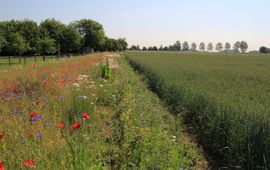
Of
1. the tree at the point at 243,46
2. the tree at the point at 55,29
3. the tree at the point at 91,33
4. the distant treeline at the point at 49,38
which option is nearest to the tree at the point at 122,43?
the distant treeline at the point at 49,38

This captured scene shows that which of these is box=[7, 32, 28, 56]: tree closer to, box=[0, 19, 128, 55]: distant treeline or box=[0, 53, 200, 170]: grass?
box=[0, 19, 128, 55]: distant treeline

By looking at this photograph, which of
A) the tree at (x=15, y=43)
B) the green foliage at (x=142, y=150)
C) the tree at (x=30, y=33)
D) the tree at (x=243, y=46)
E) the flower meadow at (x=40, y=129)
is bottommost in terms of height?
the green foliage at (x=142, y=150)

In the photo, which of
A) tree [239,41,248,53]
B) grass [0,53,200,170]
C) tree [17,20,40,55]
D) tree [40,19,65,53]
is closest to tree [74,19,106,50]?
tree [40,19,65,53]

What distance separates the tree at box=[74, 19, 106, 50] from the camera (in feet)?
263

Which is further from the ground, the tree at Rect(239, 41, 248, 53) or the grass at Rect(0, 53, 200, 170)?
the tree at Rect(239, 41, 248, 53)

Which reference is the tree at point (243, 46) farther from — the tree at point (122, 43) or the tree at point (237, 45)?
the tree at point (122, 43)

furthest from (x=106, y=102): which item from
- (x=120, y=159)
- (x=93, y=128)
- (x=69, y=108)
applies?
(x=120, y=159)

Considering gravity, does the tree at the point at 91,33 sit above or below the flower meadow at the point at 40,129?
above

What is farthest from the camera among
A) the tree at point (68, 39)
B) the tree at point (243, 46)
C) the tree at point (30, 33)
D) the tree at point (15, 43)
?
the tree at point (243, 46)

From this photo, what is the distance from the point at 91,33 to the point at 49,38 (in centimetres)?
3064

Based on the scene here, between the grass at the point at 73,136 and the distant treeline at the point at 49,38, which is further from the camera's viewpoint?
the distant treeline at the point at 49,38

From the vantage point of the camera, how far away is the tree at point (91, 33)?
263 feet

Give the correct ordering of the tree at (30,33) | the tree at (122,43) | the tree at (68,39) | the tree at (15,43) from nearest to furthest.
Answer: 1. the tree at (15,43)
2. the tree at (30,33)
3. the tree at (68,39)
4. the tree at (122,43)

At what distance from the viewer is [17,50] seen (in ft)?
126
